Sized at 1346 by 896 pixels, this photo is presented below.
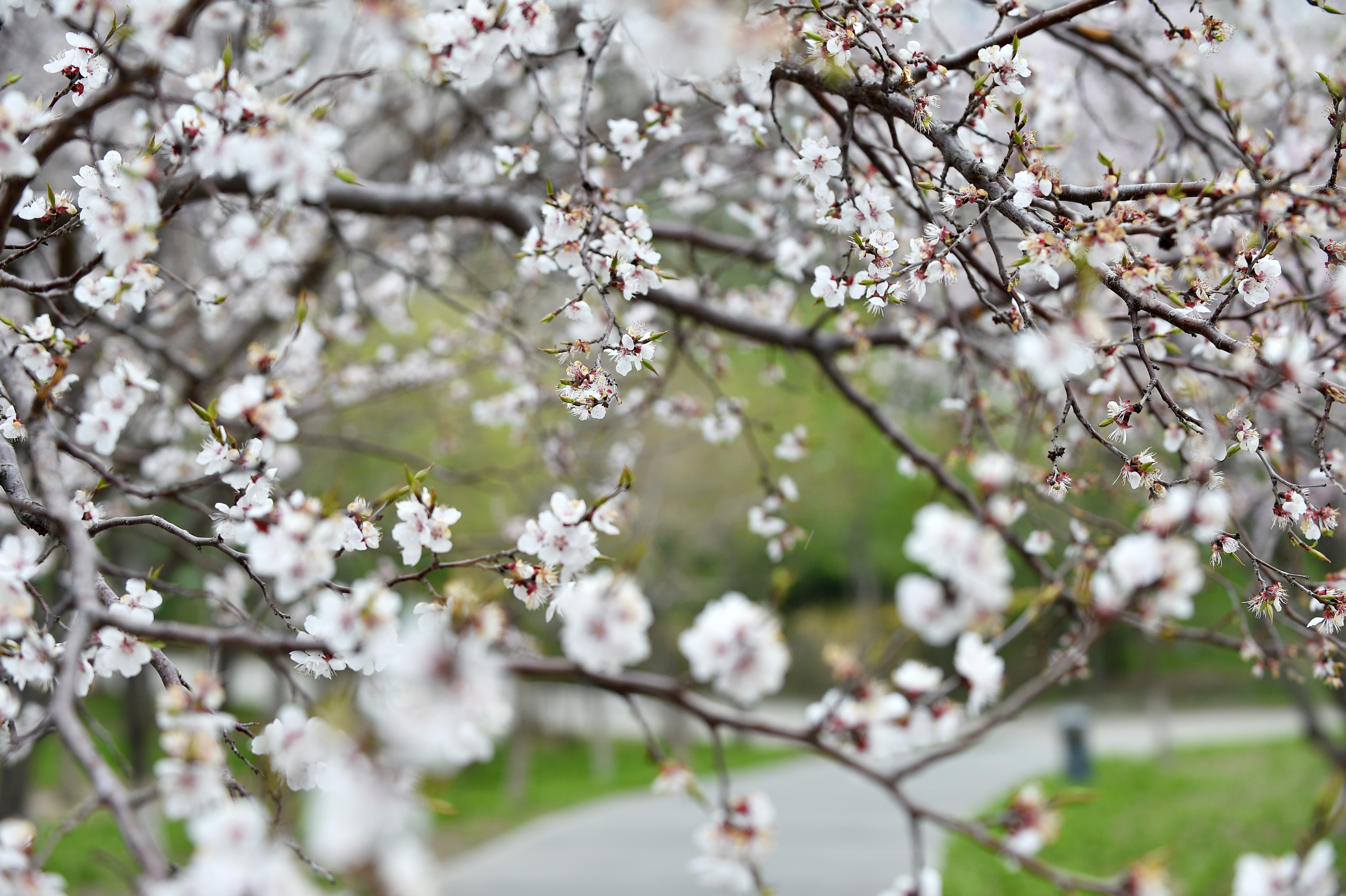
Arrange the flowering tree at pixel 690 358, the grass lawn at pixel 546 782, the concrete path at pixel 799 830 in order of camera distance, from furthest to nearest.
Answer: the grass lawn at pixel 546 782
the concrete path at pixel 799 830
the flowering tree at pixel 690 358

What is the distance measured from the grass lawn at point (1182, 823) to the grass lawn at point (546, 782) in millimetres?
4739

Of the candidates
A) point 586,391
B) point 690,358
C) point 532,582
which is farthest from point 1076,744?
point 532,582

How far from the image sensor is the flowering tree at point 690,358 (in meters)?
1.24

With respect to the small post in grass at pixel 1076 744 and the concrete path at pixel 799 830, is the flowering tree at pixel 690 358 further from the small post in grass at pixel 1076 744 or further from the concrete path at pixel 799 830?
the small post in grass at pixel 1076 744

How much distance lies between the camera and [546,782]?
1496 centimetres

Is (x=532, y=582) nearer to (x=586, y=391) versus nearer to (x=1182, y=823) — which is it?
(x=586, y=391)

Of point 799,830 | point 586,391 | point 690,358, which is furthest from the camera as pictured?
point 799,830

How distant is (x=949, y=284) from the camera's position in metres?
2.33

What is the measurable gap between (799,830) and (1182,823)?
3.72 meters

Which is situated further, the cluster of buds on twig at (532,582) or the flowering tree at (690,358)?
the cluster of buds on twig at (532,582)

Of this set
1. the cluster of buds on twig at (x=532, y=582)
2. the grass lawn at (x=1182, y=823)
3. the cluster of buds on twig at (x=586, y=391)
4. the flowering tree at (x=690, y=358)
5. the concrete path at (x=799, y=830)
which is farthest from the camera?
the concrete path at (x=799, y=830)

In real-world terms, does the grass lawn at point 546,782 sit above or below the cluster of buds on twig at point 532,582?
above

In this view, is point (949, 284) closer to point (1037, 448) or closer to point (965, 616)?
point (965, 616)

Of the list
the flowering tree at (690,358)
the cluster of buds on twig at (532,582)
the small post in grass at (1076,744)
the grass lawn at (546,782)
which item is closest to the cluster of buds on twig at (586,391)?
the flowering tree at (690,358)
